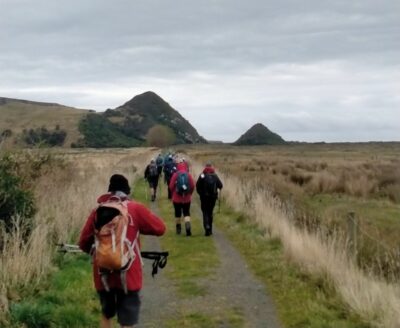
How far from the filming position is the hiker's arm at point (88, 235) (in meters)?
6.68

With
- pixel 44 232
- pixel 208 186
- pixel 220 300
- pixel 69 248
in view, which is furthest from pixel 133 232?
pixel 208 186

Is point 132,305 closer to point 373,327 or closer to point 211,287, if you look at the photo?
point 373,327

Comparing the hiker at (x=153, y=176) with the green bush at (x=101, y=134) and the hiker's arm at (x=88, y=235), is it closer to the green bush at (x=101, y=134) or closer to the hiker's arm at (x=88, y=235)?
the hiker's arm at (x=88, y=235)

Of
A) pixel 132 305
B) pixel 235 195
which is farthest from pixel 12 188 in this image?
pixel 235 195

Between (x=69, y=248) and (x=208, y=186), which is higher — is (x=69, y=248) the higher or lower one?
the lower one

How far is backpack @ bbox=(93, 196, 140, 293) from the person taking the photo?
6340 millimetres

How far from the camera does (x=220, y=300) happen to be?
1026cm

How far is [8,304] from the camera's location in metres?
8.29

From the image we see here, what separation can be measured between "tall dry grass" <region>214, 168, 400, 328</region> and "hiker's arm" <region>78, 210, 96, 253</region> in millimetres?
3385

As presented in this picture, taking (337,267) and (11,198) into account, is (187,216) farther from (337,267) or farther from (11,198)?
(337,267)

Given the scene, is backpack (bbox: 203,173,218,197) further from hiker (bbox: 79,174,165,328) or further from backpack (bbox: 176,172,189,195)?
hiker (bbox: 79,174,165,328)

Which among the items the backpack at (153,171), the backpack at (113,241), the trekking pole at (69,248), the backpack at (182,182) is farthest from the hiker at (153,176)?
the backpack at (113,241)

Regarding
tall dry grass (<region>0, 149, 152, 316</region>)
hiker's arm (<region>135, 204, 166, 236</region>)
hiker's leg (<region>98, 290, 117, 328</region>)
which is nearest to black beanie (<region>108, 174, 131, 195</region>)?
hiker's arm (<region>135, 204, 166, 236</region>)

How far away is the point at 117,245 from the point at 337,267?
16.9 ft
